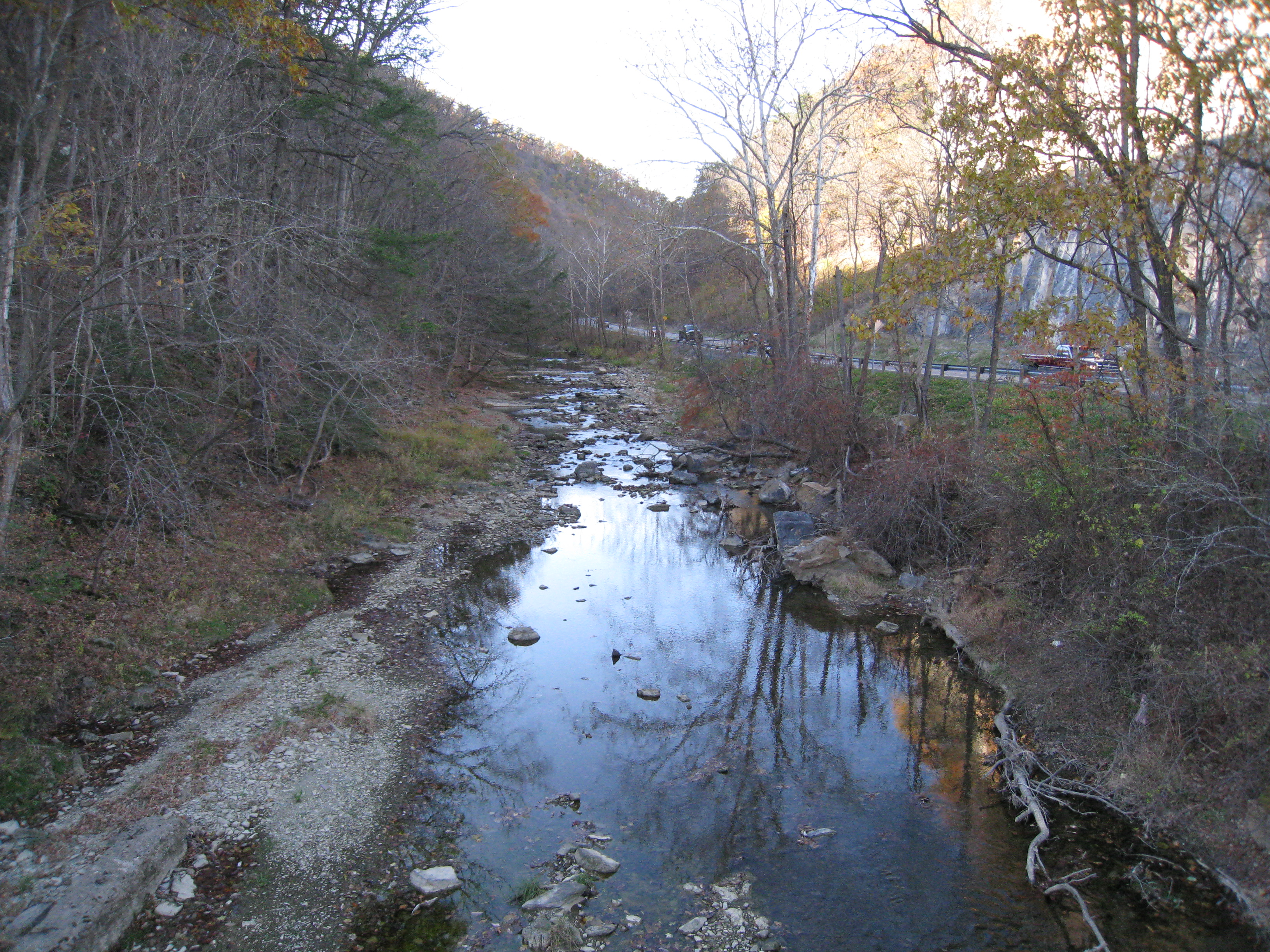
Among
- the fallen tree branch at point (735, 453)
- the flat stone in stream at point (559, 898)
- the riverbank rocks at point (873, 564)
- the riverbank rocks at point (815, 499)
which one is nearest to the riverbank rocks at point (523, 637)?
the flat stone in stream at point (559, 898)

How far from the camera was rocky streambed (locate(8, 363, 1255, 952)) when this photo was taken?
5.66 m

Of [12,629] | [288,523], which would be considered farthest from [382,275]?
[12,629]

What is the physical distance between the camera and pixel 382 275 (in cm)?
1783

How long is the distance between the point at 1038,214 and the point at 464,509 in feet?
38.9

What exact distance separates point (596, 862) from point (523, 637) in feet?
15.6

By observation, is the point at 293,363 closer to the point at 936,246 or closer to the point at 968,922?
the point at 936,246

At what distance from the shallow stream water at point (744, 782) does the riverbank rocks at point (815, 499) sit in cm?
333

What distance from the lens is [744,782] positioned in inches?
299

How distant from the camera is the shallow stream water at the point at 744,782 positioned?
5793 mm

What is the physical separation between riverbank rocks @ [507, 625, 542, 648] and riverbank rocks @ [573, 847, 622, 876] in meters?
4.42

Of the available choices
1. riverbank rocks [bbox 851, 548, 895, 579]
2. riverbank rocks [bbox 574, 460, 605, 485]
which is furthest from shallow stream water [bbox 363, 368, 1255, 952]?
riverbank rocks [bbox 574, 460, 605, 485]

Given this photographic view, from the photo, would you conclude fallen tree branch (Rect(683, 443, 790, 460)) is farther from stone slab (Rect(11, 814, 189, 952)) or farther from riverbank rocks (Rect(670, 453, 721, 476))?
stone slab (Rect(11, 814, 189, 952))

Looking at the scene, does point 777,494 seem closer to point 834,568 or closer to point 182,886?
point 834,568

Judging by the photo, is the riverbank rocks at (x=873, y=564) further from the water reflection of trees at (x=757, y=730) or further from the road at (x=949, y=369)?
the road at (x=949, y=369)
